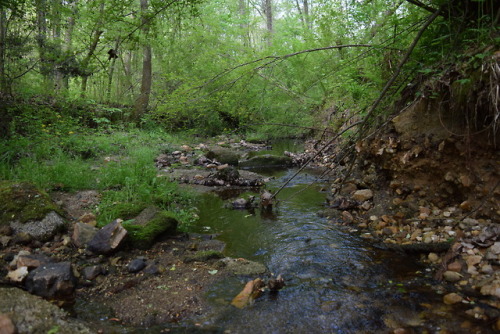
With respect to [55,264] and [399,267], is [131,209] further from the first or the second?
[399,267]

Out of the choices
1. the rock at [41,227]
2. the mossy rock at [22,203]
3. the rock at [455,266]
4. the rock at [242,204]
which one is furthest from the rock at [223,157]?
the rock at [455,266]

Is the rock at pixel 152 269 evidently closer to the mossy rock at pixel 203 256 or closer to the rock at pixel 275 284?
the mossy rock at pixel 203 256

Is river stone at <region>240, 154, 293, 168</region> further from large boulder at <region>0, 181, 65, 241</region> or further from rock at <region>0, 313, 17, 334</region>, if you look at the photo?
rock at <region>0, 313, 17, 334</region>

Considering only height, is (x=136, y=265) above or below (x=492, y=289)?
below

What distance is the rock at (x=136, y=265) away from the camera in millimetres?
3355

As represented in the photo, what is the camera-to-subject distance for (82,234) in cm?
374

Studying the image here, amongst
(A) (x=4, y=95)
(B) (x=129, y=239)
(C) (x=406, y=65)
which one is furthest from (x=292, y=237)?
(A) (x=4, y=95)

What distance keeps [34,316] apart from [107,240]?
1407 mm

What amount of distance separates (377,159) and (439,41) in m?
1.87

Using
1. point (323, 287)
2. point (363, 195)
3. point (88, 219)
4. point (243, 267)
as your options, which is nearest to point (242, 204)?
point (363, 195)

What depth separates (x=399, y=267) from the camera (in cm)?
342

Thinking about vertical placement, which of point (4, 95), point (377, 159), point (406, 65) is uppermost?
point (406, 65)

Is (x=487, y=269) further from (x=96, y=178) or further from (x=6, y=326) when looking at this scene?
(x=96, y=178)

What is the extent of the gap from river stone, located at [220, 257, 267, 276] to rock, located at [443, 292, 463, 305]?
1.69 metres
